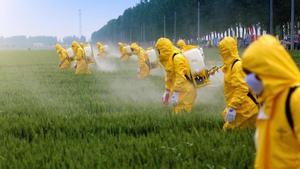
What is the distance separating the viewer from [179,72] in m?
9.88

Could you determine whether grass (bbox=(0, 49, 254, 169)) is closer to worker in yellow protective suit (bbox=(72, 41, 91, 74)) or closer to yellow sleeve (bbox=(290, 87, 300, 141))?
yellow sleeve (bbox=(290, 87, 300, 141))

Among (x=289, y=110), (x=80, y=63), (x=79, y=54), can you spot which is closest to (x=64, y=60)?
(x=80, y=63)

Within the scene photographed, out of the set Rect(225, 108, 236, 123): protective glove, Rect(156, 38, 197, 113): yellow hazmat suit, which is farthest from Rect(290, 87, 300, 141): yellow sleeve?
Rect(156, 38, 197, 113): yellow hazmat suit

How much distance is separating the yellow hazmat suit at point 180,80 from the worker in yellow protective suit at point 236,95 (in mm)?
1606

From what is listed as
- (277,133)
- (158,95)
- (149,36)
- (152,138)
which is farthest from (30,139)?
(149,36)

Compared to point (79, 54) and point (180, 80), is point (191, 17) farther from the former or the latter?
point (180, 80)

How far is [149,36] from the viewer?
10638 cm

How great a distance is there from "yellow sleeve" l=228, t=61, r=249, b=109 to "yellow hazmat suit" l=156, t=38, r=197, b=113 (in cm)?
218

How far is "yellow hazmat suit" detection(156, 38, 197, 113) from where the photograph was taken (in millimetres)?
9922

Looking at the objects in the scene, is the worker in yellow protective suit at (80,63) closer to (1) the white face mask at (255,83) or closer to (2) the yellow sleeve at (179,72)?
(2) the yellow sleeve at (179,72)

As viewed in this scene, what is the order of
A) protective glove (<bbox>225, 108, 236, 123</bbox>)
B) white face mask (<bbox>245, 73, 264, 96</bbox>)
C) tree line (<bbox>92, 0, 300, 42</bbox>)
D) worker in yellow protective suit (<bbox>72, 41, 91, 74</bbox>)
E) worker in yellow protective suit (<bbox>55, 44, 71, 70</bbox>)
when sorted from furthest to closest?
tree line (<bbox>92, 0, 300, 42</bbox>), worker in yellow protective suit (<bbox>55, 44, 71, 70</bbox>), worker in yellow protective suit (<bbox>72, 41, 91, 74</bbox>), protective glove (<bbox>225, 108, 236, 123</bbox>), white face mask (<bbox>245, 73, 264, 96</bbox>)

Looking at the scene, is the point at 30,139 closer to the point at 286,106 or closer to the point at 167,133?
the point at 167,133

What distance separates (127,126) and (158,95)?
21.6 ft

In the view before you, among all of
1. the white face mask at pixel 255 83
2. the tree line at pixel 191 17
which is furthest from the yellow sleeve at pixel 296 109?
the tree line at pixel 191 17
